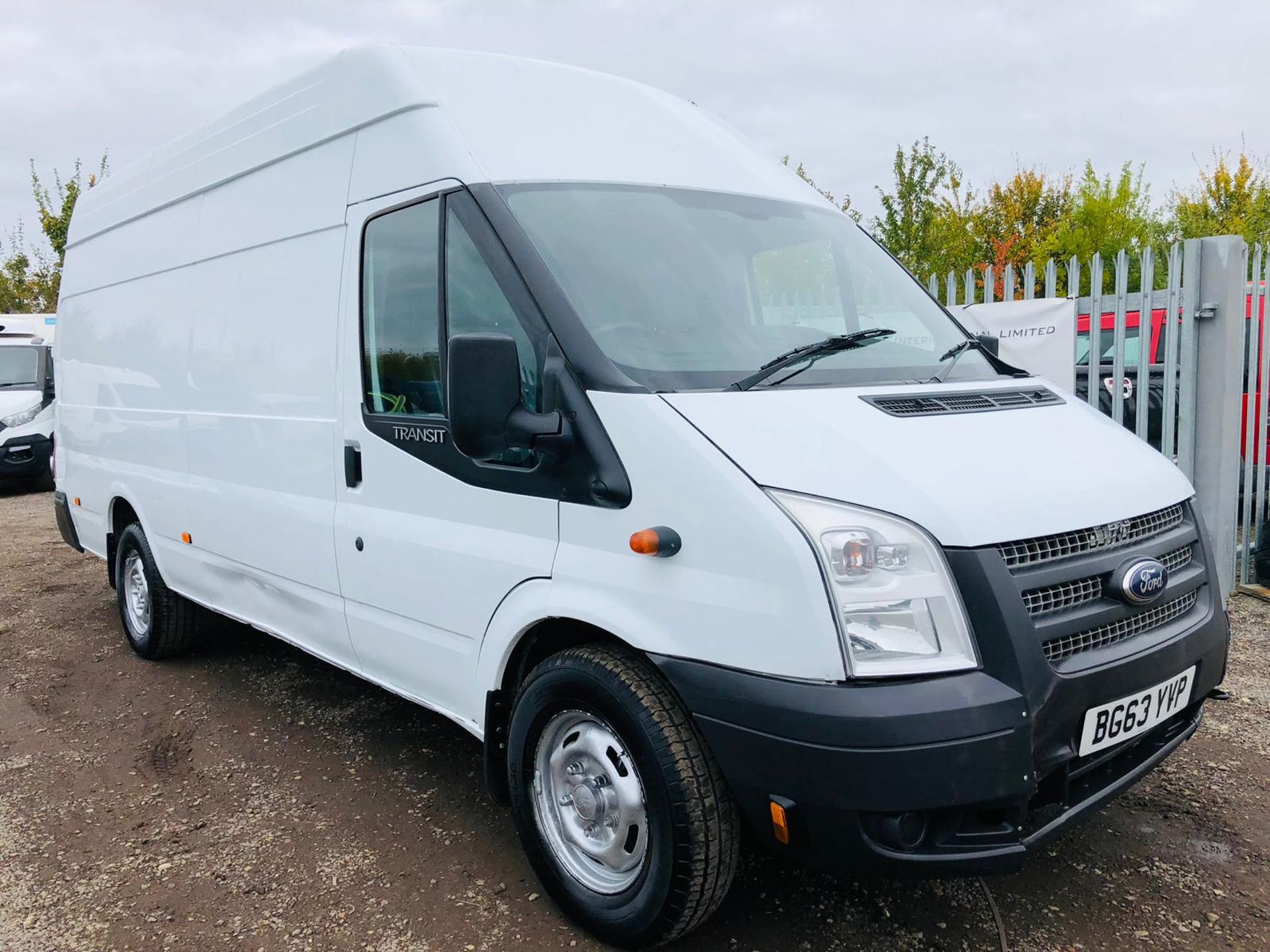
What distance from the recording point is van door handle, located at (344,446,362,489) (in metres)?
3.61

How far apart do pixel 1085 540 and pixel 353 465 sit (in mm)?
2425

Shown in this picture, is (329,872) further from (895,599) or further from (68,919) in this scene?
(895,599)

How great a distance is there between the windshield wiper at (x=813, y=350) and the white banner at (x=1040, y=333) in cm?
353

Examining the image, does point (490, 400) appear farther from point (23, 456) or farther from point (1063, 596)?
point (23, 456)

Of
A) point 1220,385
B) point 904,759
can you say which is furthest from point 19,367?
point 904,759

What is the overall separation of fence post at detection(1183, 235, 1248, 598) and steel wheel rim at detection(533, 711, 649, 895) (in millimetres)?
4740

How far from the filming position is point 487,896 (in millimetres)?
3156

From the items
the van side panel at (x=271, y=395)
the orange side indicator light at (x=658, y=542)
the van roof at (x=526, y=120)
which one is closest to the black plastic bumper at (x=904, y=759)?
the orange side indicator light at (x=658, y=542)

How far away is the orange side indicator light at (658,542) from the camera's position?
8.25 ft

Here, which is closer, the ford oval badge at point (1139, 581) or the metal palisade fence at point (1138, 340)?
the ford oval badge at point (1139, 581)

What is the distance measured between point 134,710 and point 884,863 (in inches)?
160

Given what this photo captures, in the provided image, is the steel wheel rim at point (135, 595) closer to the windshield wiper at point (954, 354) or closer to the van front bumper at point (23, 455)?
the windshield wiper at point (954, 354)

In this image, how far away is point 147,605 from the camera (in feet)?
18.6

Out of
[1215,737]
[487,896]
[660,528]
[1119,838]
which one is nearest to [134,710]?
[487,896]
